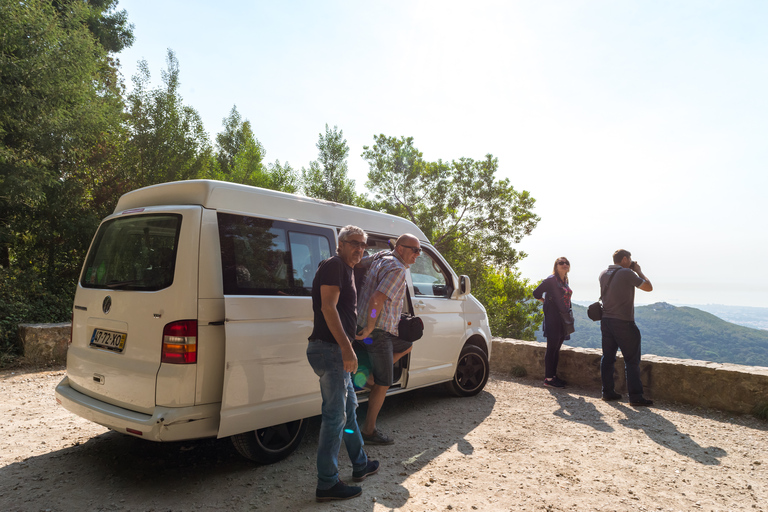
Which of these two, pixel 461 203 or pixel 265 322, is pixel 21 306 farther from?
pixel 461 203

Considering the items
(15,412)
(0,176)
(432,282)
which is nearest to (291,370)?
(432,282)

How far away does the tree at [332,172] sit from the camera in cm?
2677

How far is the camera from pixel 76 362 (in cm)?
347

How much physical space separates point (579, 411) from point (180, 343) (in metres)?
4.64

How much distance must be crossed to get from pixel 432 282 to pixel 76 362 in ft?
11.4

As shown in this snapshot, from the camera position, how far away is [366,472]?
11.0 feet

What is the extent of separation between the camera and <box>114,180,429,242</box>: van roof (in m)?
3.25

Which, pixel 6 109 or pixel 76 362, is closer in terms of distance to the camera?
pixel 76 362

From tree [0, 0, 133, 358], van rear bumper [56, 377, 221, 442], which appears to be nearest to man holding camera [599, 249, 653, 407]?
van rear bumper [56, 377, 221, 442]

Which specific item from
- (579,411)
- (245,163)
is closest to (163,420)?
(579,411)

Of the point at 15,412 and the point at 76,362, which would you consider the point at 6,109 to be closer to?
the point at 15,412

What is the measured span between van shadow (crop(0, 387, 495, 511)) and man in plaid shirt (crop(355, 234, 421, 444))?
71 cm

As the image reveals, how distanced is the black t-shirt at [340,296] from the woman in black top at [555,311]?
4.30 metres

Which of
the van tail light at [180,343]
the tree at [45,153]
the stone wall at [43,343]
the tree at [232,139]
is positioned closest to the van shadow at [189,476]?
the van tail light at [180,343]
